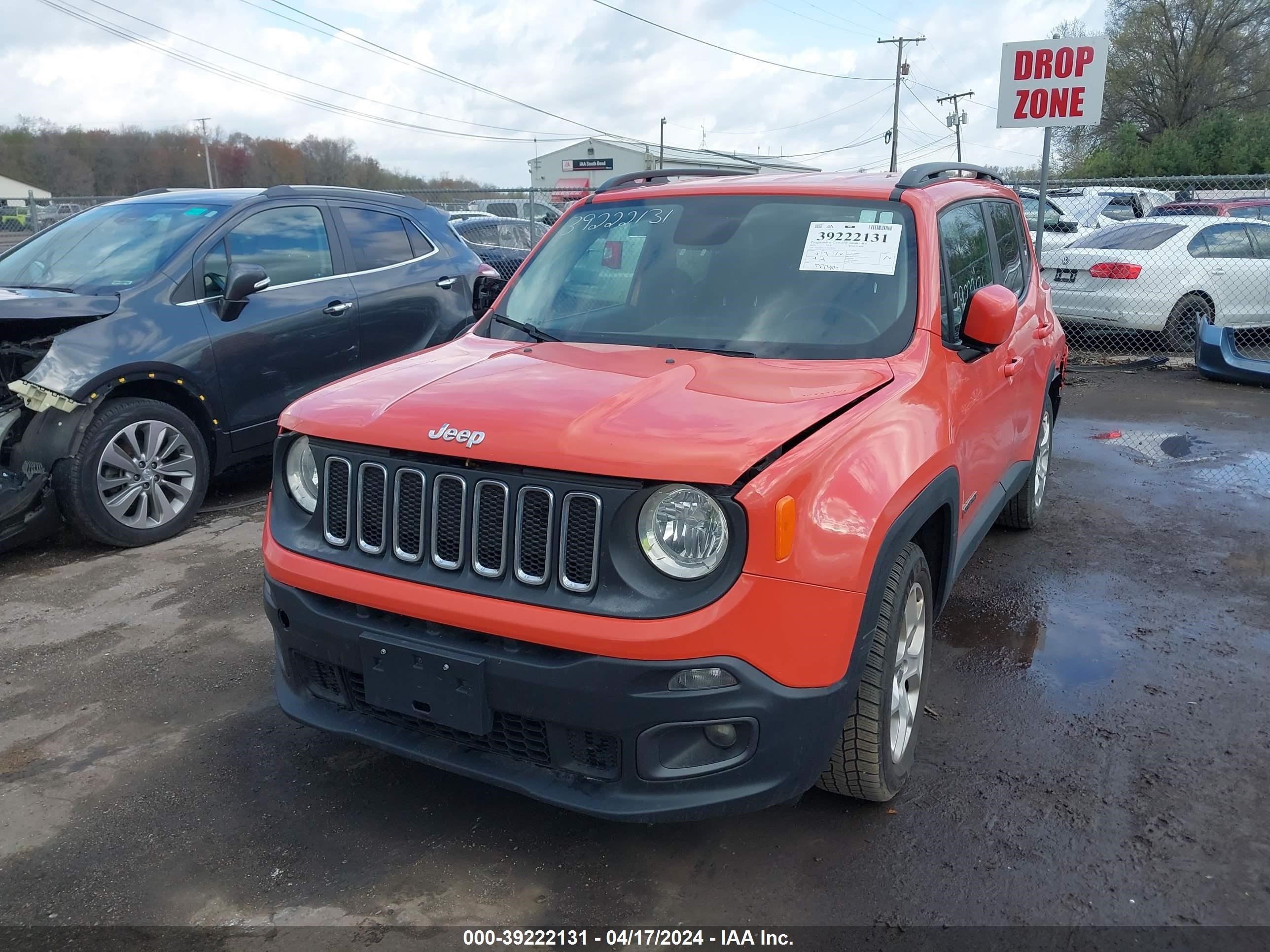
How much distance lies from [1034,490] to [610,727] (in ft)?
12.9

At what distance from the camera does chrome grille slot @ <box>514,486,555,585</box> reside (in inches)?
94.3

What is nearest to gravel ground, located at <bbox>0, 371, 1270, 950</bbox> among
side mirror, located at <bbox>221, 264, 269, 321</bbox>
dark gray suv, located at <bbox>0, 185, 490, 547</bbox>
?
dark gray suv, located at <bbox>0, 185, 490, 547</bbox>

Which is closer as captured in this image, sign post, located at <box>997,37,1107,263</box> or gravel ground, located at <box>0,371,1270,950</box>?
gravel ground, located at <box>0,371,1270,950</box>

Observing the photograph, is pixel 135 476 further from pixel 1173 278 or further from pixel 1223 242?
pixel 1223 242

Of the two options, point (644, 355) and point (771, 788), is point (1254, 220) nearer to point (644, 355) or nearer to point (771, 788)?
point (644, 355)

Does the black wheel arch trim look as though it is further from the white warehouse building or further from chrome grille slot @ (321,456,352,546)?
the white warehouse building

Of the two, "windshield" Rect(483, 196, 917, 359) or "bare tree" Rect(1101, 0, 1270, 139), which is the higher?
"bare tree" Rect(1101, 0, 1270, 139)

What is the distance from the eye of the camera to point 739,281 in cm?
345

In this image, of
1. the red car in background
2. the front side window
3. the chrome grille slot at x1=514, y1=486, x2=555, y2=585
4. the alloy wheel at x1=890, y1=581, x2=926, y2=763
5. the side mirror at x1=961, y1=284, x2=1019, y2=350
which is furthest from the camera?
the red car in background

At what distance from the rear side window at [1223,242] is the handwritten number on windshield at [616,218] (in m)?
9.13

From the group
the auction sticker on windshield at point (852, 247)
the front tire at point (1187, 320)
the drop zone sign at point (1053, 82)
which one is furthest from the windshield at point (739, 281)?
the front tire at point (1187, 320)

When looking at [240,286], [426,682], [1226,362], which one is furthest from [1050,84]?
[426,682]

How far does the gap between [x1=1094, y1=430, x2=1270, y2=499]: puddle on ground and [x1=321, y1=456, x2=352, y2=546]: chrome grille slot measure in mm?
5876

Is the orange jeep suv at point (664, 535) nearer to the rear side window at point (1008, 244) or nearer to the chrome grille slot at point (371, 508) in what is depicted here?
the chrome grille slot at point (371, 508)
